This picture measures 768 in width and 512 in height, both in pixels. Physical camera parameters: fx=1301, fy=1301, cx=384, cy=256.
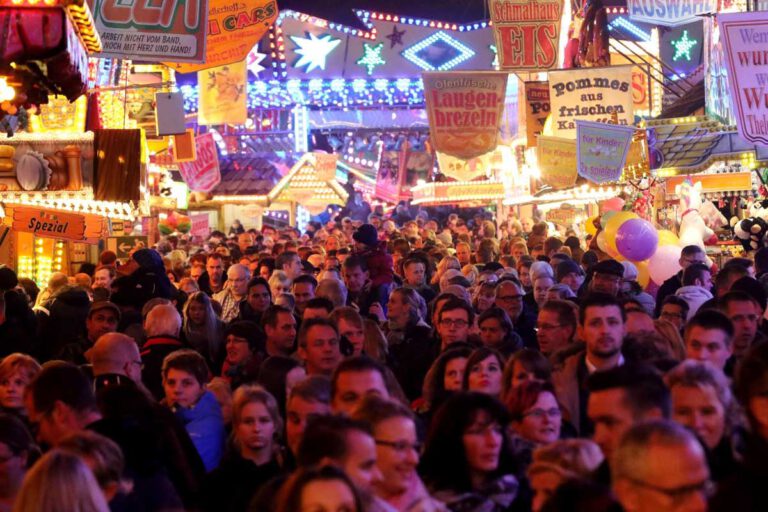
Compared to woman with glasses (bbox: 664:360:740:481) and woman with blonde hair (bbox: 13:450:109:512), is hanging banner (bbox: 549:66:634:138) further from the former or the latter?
woman with blonde hair (bbox: 13:450:109:512)

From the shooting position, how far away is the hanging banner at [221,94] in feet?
88.3

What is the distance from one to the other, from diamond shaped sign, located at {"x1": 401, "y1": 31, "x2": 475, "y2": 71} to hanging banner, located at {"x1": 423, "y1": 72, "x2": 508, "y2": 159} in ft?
108

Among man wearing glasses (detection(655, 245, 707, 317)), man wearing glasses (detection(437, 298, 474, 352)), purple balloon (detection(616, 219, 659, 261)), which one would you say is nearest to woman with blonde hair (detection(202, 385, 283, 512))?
man wearing glasses (detection(437, 298, 474, 352))

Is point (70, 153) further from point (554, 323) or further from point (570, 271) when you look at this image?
point (554, 323)

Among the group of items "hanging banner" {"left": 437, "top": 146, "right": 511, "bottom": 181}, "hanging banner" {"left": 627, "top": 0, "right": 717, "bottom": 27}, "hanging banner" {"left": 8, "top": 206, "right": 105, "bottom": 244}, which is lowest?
"hanging banner" {"left": 8, "top": 206, "right": 105, "bottom": 244}

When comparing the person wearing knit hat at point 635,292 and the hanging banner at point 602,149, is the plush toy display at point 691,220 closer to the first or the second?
the hanging banner at point 602,149

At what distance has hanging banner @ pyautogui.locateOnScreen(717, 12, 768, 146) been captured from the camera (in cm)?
1371

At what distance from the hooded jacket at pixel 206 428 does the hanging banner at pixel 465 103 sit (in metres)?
12.2

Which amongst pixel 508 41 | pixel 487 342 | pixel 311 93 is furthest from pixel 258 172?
pixel 487 342

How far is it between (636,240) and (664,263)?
0.50 metres

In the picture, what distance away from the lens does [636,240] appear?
566 inches

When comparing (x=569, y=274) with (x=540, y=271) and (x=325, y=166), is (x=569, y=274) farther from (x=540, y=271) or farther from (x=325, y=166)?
(x=325, y=166)

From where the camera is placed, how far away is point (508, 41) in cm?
1867

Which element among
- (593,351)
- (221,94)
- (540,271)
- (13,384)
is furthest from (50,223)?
(221,94)
